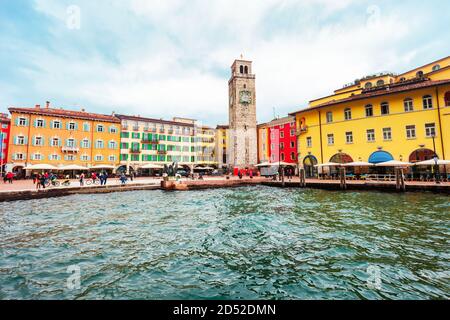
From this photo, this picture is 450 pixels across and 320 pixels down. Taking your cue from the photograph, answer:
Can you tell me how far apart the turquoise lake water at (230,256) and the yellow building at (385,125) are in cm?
1795

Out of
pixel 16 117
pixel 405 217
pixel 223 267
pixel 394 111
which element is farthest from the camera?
pixel 16 117

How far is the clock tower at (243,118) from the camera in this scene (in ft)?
176

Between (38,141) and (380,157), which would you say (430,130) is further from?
(38,141)

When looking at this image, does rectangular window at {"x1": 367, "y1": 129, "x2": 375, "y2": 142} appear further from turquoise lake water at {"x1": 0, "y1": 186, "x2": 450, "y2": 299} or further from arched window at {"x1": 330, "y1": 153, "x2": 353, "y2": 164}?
turquoise lake water at {"x1": 0, "y1": 186, "x2": 450, "y2": 299}

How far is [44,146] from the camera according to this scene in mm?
39156

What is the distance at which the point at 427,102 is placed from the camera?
85.1ft

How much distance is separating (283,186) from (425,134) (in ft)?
54.9

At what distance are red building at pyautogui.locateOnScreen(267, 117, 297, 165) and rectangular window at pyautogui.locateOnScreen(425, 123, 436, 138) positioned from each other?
83.6 feet

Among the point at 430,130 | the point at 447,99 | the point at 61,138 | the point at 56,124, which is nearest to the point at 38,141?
the point at 61,138

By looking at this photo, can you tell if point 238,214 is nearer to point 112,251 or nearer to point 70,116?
point 112,251

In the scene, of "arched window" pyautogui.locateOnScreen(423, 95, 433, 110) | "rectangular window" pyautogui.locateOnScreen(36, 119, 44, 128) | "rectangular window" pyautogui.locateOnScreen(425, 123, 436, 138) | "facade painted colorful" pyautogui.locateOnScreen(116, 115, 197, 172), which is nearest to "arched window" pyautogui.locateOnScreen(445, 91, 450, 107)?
"arched window" pyautogui.locateOnScreen(423, 95, 433, 110)

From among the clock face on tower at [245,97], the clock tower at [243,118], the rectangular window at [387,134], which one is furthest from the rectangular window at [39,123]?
the rectangular window at [387,134]

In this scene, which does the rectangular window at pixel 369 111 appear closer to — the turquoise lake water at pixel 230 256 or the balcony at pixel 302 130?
the balcony at pixel 302 130

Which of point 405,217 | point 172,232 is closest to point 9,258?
point 172,232
